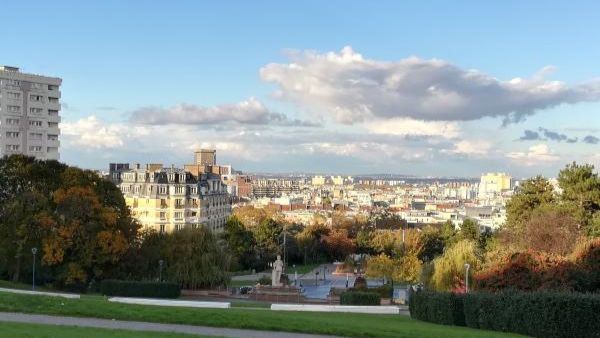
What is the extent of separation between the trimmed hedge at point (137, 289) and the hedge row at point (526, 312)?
1920 cm

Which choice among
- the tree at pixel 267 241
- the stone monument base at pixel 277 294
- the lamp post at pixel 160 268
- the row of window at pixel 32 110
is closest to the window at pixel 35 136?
the row of window at pixel 32 110

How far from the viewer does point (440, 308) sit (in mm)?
24094

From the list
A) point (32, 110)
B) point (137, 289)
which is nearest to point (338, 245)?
point (32, 110)

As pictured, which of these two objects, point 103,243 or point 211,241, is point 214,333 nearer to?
point 103,243

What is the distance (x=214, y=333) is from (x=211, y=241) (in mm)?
32338

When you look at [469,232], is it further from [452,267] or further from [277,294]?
[277,294]

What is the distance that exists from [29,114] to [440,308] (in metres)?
69.1

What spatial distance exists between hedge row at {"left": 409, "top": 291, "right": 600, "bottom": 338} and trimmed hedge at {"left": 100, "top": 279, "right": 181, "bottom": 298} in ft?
63.0

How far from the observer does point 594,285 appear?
35.5 metres

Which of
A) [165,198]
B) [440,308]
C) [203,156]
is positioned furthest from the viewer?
[203,156]

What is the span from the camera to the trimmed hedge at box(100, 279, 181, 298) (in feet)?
126

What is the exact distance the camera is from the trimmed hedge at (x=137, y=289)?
→ 3847 centimetres

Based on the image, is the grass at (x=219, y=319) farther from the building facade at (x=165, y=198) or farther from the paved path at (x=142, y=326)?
the building facade at (x=165, y=198)

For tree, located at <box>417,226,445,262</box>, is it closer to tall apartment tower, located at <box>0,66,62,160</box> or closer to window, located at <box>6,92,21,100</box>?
tall apartment tower, located at <box>0,66,62,160</box>
